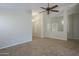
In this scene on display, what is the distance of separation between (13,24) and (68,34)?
10.9 feet

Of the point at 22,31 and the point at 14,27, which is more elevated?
the point at 14,27

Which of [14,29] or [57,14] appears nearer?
[14,29]

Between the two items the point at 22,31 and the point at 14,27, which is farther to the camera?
the point at 22,31

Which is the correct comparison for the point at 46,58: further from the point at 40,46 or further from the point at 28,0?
the point at 40,46

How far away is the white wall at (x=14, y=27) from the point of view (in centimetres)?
281

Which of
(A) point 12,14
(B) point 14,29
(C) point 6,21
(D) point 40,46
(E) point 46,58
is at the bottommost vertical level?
(D) point 40,46

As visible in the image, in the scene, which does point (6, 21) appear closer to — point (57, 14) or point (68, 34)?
point (57, 14)

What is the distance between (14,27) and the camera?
3.02 m

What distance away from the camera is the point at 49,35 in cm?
433

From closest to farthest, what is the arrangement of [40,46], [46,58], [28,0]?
1. [28,0]
2. [46,58]
3. [40,46]

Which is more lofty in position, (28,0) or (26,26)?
(28,0)

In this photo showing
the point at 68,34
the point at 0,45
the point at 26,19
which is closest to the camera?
the point at 0,45

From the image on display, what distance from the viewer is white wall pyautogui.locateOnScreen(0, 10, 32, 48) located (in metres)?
2.81

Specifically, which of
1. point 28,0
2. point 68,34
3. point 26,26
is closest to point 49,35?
point 26,26
